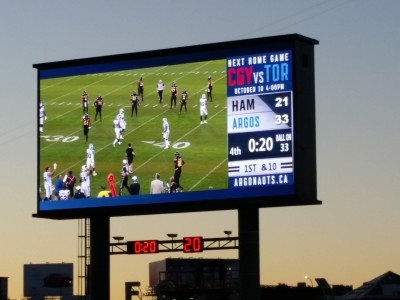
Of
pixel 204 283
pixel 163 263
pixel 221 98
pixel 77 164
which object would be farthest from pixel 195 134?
pixel 163 263

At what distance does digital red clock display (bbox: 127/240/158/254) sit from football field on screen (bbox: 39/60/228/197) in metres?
2.20

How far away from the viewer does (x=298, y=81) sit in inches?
2317

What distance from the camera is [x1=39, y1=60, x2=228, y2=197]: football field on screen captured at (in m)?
60.6

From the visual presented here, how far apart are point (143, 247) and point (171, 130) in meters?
4.86

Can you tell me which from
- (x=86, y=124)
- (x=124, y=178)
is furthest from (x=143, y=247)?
(x=86, y=124)

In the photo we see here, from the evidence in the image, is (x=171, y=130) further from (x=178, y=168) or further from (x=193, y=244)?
(x=193, y=244)

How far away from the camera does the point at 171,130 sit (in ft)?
203

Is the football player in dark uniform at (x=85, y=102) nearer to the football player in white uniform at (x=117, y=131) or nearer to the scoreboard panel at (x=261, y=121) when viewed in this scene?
the football player in white uniform at (x=117, y=131)

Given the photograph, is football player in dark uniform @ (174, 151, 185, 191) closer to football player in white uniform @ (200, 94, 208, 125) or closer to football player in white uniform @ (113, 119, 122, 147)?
football player in white uniform @ (200, 94, 208, 125)

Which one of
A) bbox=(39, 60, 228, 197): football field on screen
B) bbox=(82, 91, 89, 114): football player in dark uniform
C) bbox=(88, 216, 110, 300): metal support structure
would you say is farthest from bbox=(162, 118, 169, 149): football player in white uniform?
bbox=(88, 216, 110, 300): metal support structure

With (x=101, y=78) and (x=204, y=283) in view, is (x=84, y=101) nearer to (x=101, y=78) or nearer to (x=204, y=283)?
(x=101, y=78)

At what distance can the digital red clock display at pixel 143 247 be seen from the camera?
6262 cm

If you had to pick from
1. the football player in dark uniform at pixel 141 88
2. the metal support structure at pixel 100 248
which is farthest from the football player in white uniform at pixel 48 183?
the football player in dark uniform at pixel 141 88

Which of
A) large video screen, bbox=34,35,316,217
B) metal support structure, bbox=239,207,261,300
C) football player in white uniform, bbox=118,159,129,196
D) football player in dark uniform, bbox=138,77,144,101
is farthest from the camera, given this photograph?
football player in dark uniform, bbox=138,77,144,101
